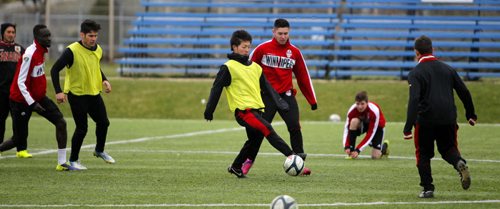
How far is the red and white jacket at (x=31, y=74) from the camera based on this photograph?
12.6 m

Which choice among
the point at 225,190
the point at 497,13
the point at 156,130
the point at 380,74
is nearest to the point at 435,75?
the point at 225,190

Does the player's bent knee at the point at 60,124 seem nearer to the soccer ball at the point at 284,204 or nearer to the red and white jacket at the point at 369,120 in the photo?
the red and white jacket at the point at 369,120

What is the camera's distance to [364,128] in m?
15.0

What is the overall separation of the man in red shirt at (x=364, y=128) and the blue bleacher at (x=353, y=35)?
13.5 m

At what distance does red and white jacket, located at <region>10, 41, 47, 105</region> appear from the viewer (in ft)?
41.4

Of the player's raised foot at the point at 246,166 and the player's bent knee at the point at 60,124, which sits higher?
the player's bent knee at the point at 60,124

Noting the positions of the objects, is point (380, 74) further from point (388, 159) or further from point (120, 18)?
point (120, 18)

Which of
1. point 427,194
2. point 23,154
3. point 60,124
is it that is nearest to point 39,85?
point 60,124

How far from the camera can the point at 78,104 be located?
40.7 feet

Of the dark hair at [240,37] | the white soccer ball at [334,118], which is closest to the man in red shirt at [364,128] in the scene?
the dark hair at [240,37]

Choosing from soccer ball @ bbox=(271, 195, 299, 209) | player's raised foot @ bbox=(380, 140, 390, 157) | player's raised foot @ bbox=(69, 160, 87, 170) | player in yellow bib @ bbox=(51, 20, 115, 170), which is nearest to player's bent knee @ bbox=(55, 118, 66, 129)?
player in yellow bib @ bbox=(51, 20, 115, 170)

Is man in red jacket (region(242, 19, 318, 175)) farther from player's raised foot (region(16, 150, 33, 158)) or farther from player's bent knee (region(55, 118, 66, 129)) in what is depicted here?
player's raised foot (region(16, 150, 33, 158))

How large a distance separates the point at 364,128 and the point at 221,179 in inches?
171

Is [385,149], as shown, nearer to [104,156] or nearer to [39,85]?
[104,156]
